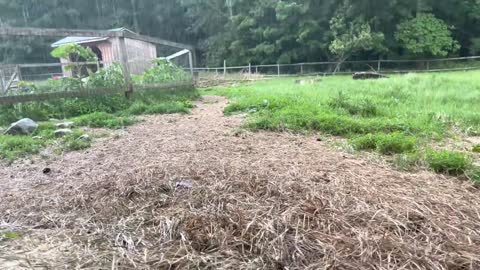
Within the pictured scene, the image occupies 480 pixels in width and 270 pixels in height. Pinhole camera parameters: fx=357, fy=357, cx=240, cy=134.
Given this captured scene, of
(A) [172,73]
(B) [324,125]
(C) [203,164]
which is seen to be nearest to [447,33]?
(A) [172,73]

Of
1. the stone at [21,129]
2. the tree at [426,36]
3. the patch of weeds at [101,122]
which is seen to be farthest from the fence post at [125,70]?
the tree at [426,36]

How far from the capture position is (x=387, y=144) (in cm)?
366

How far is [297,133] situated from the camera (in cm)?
468

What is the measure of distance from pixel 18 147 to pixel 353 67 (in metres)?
23.1

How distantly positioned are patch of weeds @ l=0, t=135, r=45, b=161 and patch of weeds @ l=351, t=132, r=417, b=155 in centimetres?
365

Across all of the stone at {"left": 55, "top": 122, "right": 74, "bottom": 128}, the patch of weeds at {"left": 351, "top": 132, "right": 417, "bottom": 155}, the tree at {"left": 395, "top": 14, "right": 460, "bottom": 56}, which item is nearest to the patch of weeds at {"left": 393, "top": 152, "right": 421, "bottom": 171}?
the patch of weeds at {"left": 351, "top": 132, "right": 417, "bottom": 155}

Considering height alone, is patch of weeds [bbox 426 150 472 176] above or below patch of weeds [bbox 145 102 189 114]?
below

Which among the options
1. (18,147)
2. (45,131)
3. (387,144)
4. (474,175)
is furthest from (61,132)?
(474,175)

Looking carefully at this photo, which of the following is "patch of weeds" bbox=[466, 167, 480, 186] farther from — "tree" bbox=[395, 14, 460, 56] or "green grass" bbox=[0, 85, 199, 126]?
"tree" bbox=[395, 14, 460, 56]

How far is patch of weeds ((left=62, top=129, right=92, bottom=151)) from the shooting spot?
13.8 feet

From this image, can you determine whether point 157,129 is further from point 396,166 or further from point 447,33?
point 447,33

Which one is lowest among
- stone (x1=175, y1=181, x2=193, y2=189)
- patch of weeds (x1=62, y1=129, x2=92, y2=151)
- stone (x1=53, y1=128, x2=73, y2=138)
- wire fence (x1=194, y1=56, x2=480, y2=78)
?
stone (x1=175, y1=181, x2=193, y2=189)

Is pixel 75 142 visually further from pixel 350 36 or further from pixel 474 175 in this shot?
pixel 350 36

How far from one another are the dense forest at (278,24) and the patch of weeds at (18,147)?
57.2 feet
